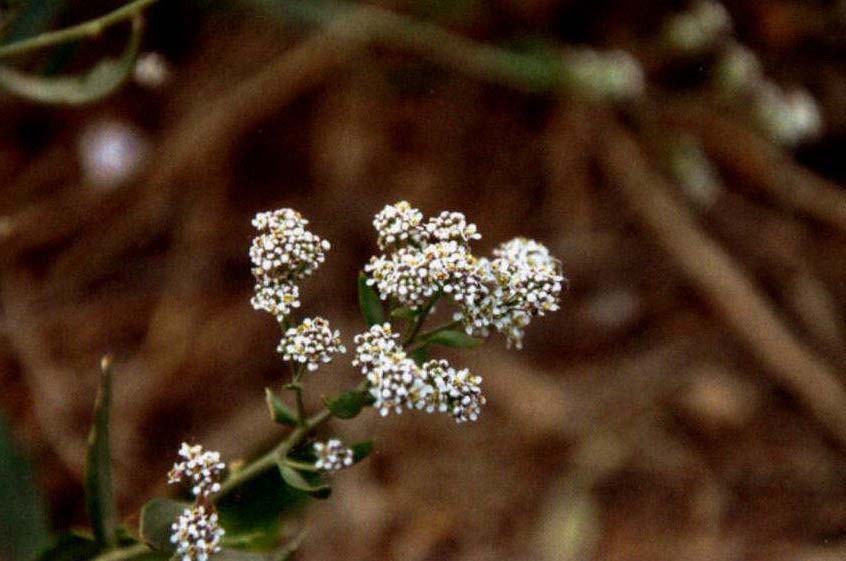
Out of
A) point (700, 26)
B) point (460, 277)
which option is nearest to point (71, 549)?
point (460, 277)

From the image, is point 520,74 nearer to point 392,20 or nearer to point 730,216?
point 392,20

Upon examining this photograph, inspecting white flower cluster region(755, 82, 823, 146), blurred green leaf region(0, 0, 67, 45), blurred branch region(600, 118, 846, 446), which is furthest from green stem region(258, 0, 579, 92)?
blurred green leaf region(0, 0, 67, 45)

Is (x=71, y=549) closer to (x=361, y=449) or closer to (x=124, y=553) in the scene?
(x=124, y=553)

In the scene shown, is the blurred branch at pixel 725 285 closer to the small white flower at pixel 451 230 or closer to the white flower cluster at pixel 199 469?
the small white flower at pixel 451 230

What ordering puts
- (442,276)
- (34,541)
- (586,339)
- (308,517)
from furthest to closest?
(586,339) < (308,517) < (34,541) < (442,276)

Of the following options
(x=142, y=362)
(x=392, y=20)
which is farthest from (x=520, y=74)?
(x=142, y=362)
